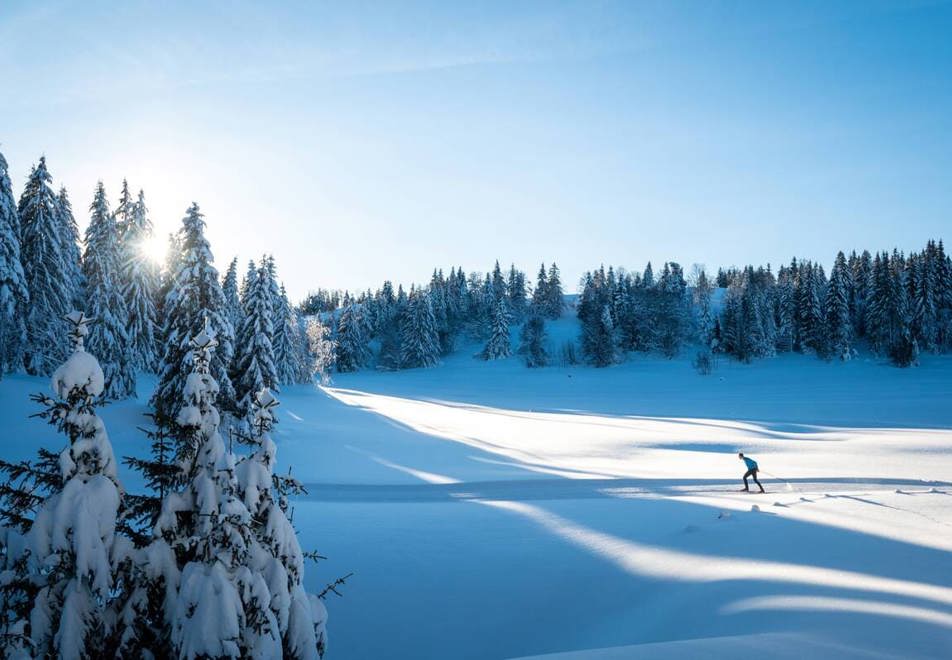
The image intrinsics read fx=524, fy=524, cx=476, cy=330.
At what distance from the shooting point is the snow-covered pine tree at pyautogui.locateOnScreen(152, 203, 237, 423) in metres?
24.9

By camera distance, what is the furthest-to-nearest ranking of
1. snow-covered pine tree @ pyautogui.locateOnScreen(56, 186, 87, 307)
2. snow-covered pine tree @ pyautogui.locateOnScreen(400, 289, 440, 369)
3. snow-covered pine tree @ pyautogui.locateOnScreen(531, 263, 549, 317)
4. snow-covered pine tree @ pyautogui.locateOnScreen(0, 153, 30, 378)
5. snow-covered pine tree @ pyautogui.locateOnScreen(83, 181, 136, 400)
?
snow-covered pine tree @ pyautogui.locateOnScreen(531, 263, 549, 317) < snow-covered pine tree @ pyautogui.locateOnScreen(400, 289, 440, 369) < snow-covered pine tree @ pyautogui.locateOnScreen(56, 186, 87, 307) < snow-covered pine tree @ pyautogui.locateOnScreen(83, 181, 136, 400) < snow-covered pine tree @ pyautogui.locateOnScreen(0, 153, 30, 378)

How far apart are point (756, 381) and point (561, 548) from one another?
61993 mm

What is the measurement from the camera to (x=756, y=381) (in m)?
65.3

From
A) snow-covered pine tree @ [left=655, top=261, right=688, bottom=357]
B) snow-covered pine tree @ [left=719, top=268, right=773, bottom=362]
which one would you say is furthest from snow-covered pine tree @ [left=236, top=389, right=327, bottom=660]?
snow-covered pine tree @ [left=655, top=261, right=688, bottom=357]

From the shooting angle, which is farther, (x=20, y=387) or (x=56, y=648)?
(x=20, y=387)

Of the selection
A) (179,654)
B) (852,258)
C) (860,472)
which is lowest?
(860,472)

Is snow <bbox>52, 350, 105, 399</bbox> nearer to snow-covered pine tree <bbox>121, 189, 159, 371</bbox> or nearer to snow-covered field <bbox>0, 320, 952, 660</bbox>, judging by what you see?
snow-covered field <bbox>0, 320, 952, 660</bbox>

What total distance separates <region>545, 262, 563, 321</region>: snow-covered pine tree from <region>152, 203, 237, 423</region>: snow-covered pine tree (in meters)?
98.9

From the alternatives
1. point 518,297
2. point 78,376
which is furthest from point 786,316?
point 78,376

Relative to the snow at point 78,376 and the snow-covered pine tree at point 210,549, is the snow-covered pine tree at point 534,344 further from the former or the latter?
Result: the snow at point 78,376

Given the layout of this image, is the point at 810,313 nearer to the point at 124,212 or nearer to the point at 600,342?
the point at 600,342

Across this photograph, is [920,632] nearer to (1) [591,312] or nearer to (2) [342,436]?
(2) [342,436]

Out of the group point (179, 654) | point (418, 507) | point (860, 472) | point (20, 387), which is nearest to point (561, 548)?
point (418, 507)

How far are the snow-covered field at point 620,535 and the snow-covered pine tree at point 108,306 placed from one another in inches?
136
